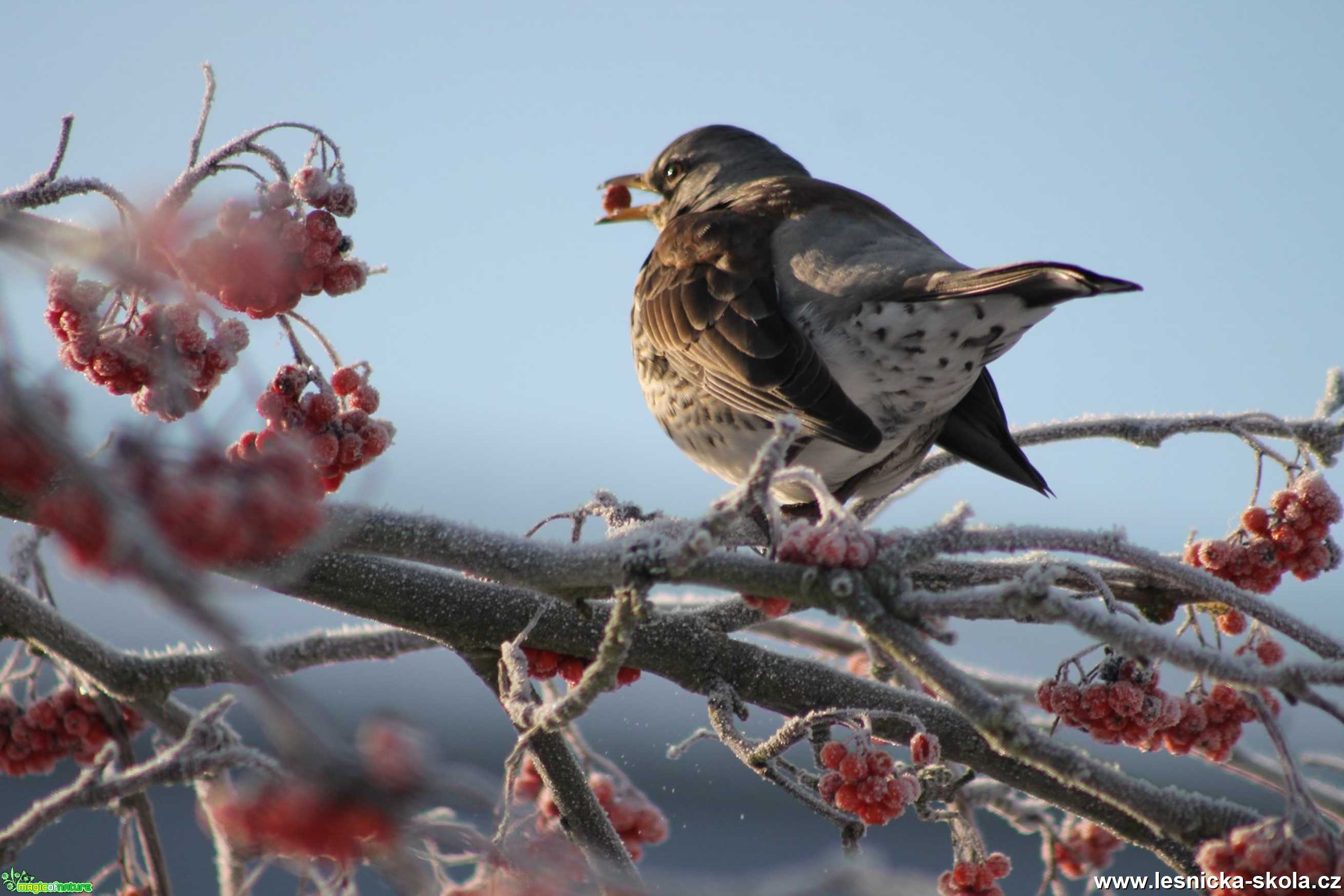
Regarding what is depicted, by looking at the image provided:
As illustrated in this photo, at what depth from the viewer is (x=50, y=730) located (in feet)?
7.79

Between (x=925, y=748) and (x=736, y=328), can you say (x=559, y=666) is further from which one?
(x=736, y=328)

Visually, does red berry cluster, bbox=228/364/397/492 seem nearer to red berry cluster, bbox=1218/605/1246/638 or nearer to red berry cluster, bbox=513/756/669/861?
red berry cluster, bbox=513/756/669/861

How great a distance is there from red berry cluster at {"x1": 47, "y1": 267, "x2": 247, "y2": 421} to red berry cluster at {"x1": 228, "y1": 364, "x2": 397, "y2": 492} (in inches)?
4.7

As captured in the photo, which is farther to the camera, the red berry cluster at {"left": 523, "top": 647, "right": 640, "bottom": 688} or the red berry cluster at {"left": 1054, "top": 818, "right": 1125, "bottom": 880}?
the red berry cluster at {"left": 1054, "top": 818, "right": 1125, "bottom": 880}

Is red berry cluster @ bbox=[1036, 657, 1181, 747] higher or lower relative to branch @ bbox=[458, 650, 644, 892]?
higher

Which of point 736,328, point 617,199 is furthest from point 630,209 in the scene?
point 736,328

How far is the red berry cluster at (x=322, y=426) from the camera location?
1.68 meters

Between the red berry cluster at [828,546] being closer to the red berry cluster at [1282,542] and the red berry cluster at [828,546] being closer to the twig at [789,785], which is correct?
the twig at [789,785]

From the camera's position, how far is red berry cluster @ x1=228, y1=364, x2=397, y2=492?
66.0 inches

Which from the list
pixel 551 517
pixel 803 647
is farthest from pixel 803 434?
pixel 551 517

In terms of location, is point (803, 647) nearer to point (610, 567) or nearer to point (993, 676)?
point (993, 676)

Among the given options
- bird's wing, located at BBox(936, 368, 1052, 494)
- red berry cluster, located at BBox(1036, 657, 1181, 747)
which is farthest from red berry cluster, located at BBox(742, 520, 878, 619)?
bird's wing, located at BBox(936, 368, 1052, 494)

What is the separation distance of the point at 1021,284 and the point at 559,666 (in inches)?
42.1

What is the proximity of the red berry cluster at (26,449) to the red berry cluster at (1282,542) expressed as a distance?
183cm
